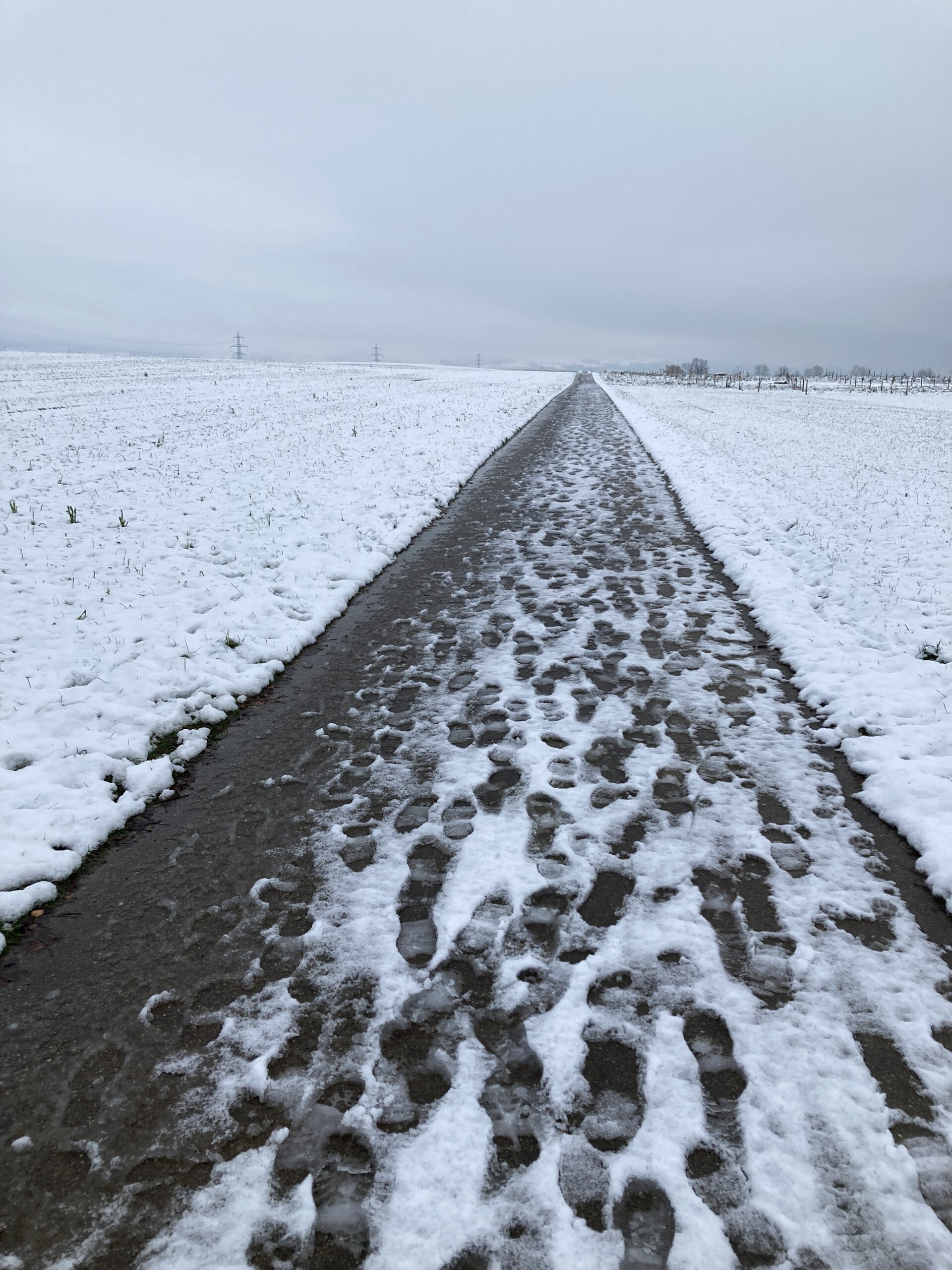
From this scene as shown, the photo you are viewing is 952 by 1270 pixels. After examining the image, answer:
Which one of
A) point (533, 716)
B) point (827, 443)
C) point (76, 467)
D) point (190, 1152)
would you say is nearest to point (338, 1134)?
point (190, 1152)

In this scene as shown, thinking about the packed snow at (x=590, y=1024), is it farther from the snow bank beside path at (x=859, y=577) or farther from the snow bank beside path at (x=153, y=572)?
the snow bank beside path at (x=153, y=572)

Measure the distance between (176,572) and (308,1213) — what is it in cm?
703

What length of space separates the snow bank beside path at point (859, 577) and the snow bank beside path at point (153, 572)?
4.63 metres

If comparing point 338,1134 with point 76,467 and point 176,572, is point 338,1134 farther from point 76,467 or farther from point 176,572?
point 76,467

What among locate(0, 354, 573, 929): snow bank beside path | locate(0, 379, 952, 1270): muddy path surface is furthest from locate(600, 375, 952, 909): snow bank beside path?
locate(0, 354, 573, 929): snow bank beside path

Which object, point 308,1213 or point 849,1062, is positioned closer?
point 308,1213

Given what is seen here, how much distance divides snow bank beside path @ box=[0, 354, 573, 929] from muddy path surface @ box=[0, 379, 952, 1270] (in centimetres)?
51

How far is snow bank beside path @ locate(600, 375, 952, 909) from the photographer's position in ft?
14.6

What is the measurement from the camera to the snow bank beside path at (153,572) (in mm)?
4430

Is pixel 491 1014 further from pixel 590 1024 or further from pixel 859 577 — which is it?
pixel 859 577

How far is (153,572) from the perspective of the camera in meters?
7.91

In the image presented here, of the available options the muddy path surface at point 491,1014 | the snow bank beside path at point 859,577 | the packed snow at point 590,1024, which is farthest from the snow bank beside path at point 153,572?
the snow bank beside path at point 859,577

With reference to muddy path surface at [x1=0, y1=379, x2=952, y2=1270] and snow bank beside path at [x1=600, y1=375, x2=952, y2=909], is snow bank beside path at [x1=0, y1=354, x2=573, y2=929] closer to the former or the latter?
muddy path surface at [x1=0, y1=379, x2=952, y2=1270]

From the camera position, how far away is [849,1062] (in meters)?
2.59
